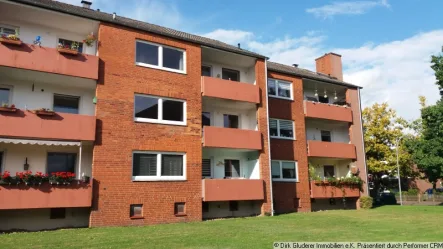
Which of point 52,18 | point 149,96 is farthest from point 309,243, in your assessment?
point 52,18

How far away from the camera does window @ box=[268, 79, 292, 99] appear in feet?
85.7

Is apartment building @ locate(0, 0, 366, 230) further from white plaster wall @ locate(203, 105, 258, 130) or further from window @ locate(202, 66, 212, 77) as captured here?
window @ locate(202, 66, 212, 77)

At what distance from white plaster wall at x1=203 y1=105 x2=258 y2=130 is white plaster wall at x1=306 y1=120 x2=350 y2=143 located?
259 inches

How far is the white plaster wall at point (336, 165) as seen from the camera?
29719 mm

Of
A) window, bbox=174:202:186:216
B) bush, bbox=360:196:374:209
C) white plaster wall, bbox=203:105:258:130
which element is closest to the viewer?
window, bbox=174:202:186:216

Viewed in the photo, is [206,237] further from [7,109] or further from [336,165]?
[336,165]

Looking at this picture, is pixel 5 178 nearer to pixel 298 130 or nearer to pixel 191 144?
pixel 191 144

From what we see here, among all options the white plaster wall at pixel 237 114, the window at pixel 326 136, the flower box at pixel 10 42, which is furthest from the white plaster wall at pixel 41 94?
the window at pixel 326 136

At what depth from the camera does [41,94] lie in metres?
18.4

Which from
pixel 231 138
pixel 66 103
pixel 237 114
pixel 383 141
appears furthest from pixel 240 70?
pixel 383 141

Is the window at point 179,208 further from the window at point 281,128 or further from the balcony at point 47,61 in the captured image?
the window at point 281,128

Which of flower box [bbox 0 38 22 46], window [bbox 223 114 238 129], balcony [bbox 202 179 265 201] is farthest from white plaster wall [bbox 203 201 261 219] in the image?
flower box [bbox 0 38 22 46]

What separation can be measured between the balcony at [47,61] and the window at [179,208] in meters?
7.68

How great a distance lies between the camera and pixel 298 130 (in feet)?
87.6
